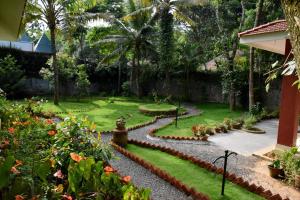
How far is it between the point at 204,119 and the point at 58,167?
11.0 metres

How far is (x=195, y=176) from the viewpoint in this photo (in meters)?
6.80

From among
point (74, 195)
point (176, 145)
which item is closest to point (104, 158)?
point (74, 195)

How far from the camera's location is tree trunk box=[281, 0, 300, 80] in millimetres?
1518

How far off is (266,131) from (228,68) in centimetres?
620

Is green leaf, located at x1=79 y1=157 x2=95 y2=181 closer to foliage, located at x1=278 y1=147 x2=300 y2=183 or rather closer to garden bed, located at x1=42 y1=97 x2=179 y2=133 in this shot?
foliage, located at x1=278 y1=147 x2=300 y2=183

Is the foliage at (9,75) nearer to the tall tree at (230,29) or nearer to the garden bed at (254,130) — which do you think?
the tall tree at (230,29)

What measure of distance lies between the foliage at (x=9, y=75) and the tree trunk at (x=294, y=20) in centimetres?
1870

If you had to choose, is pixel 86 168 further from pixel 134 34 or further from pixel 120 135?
pixel 134 34

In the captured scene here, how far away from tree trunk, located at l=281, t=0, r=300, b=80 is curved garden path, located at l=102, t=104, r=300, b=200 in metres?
4.49

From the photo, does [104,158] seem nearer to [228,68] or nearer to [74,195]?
[74,195]

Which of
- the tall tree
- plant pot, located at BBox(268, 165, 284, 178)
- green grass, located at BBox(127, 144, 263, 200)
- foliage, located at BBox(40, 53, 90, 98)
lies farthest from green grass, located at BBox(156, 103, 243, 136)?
foliage, located at BBox(40, 53, 90, 98)

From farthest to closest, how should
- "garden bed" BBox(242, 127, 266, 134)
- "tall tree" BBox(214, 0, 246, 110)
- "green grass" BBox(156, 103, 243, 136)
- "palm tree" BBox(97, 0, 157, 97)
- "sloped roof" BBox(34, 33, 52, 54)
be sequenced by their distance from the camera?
"sloped roof" BBox(34, 33, 52, 54), "palm tree" BBox(97, 0, 157, 97), "tall tree" BBox(214, 0, 246, 110), "garden bed" BBox(242, 127, 266, 134), "green grass" BBox(156, 103, 243, 136)

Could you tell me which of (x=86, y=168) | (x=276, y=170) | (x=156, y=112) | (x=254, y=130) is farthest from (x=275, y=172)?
(x=156, y=112)

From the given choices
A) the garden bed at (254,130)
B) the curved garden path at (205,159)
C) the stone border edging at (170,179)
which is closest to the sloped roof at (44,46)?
the curved garden path at (205,159)
